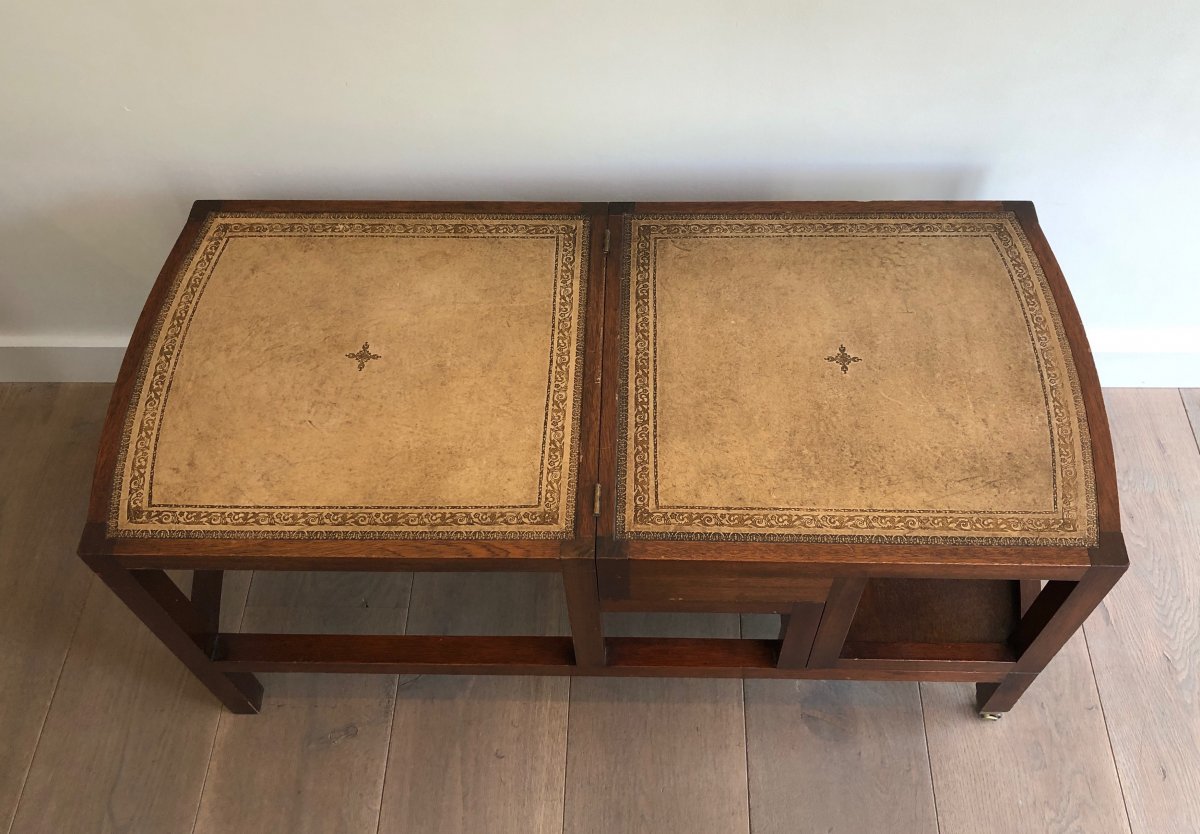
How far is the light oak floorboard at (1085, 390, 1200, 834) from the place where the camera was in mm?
1012

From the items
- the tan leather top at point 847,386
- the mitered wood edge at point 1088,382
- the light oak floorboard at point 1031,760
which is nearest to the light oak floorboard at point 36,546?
the tan leather top at point 847,386

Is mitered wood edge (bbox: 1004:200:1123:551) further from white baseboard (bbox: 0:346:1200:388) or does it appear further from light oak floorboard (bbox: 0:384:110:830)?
light oak floorboard (bbox: 0:384:110:830)

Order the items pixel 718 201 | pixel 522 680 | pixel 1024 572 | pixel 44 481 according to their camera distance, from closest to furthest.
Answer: pixel 1024 572 → pixel 718 201 → pixel 522 680 → pixel 44 481

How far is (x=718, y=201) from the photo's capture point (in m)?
0.98

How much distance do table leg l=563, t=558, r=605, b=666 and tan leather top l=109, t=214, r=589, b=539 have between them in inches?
1.5

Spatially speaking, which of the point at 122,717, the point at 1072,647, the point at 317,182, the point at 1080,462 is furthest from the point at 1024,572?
the point at 122,717

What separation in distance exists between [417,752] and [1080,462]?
77 cm

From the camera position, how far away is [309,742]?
3.48ft

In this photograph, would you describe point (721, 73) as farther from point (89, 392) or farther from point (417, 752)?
point (89, 392)

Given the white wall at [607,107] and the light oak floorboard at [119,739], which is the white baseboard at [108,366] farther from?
the light oak floorboard at [119,739]

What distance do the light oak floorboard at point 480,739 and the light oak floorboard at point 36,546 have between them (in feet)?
1.46

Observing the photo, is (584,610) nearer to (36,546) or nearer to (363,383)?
(363,383)

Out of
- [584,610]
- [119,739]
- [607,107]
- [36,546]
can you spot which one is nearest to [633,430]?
[584,610]

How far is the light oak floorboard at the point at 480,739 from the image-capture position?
1.01 metres
